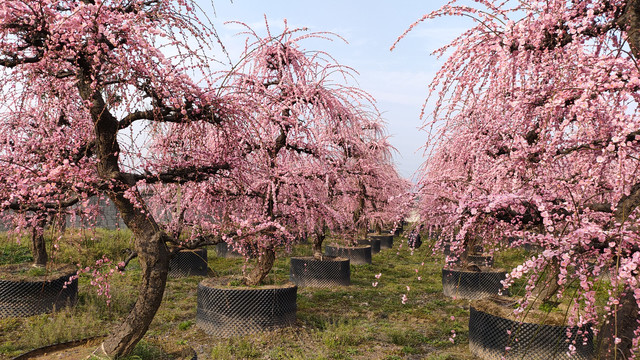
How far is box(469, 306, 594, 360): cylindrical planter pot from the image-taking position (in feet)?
18.4

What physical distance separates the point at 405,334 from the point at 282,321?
2150 millimetres

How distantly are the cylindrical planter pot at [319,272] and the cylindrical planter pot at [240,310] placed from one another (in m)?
3.87

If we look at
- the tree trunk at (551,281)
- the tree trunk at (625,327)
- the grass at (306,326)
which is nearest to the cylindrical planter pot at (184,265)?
the grass at (306,326)

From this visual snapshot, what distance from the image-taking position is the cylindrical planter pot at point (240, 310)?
22.5 ft

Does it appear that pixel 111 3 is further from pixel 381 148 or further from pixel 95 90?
pixel 381 148

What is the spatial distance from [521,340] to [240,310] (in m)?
4.21

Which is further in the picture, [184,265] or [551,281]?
[184,265]

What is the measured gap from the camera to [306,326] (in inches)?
296

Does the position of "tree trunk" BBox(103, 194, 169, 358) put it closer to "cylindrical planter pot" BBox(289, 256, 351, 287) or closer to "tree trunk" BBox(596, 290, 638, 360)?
"tree trunk" BBox(596, 290, 638, 360)

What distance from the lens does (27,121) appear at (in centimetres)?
866

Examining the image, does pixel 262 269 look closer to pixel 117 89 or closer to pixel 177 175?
pixel 177 175

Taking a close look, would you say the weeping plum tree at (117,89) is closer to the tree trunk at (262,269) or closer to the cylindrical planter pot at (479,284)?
the tree trunk at (262,269)

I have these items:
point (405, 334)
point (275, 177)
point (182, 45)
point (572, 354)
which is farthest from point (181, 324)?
point (572, 354)

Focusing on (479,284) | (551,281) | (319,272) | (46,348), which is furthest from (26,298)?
(479,284)
